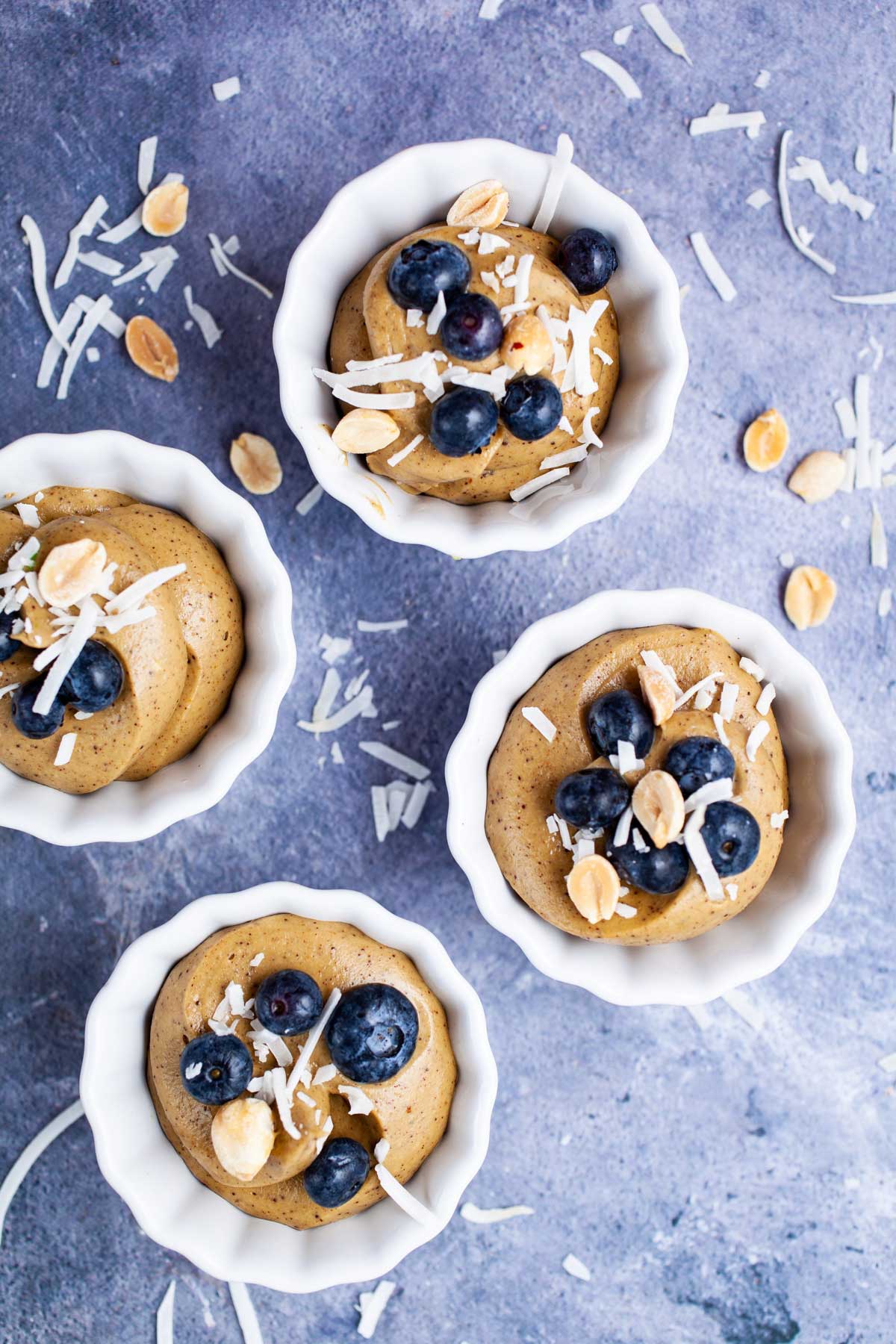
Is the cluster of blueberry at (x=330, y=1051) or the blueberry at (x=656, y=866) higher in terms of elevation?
the blueberry at (x=656, y=866)

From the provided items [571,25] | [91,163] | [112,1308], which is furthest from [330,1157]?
[571,25]

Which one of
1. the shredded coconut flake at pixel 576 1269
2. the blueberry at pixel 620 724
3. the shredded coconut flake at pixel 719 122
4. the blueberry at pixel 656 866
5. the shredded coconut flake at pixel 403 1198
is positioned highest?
the shredded coconut flake at pixel 719 122

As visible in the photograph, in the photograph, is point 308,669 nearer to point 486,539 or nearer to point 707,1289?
point 486,539

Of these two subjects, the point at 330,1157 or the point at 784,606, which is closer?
the point at 330,1157

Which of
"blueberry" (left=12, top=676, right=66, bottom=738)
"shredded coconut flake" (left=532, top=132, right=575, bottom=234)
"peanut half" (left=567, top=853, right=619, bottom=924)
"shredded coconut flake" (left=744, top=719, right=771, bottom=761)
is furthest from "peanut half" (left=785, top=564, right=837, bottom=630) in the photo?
"blueberry" (left=12, top=676, right=66, bottom=738)

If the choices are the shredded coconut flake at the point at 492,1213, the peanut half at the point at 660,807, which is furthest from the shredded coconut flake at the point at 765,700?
the shredded coconut flake at the point at 492,1213

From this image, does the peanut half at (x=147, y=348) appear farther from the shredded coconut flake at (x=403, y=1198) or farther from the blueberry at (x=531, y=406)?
the shredded coconut flake at (x=403, y=1198)
